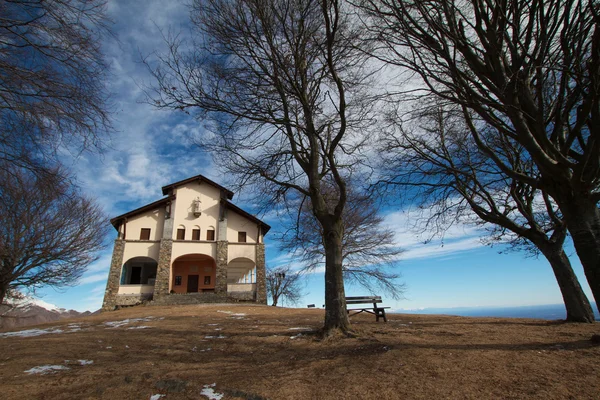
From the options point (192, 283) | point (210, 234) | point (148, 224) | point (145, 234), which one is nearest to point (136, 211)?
point (148, 224)

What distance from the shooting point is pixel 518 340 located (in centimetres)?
535

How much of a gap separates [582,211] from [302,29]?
20.9ft

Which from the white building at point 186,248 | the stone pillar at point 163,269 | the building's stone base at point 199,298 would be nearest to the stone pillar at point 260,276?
the white building at point 186,248

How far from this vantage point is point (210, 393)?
3.77 meters

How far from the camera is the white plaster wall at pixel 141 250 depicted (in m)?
21.2

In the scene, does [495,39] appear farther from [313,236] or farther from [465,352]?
[313,236]

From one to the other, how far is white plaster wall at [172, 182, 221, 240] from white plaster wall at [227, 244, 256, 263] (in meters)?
1.63

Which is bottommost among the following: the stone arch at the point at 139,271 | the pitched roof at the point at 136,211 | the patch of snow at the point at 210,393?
the patch of snow at the point at 210,393

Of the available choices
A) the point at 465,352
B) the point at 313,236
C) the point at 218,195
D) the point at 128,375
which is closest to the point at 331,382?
the point at 465,352

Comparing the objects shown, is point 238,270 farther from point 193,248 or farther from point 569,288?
point 569,288

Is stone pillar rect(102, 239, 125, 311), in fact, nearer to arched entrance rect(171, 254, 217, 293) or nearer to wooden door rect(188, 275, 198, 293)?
arched entrance rect(171, 254, 217, 293)

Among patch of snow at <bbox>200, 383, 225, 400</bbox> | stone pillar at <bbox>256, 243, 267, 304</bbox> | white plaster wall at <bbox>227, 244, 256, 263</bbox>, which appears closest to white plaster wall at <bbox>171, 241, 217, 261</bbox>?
white plaster wall at <bbox>227, 244, 256, 263</bbox>

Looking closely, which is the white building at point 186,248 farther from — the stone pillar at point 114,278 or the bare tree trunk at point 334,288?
the bare tree trunk at point 334,288

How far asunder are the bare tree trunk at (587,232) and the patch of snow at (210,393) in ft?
19.1
